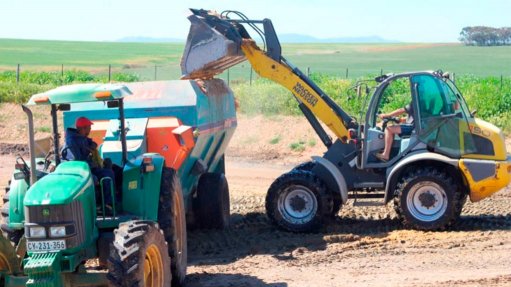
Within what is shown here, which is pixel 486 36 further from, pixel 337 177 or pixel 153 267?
pixel 153 267

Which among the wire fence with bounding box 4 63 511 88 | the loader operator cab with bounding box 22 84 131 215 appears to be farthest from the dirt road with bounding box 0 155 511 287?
the wire fence with bounding box 4 63 511 88

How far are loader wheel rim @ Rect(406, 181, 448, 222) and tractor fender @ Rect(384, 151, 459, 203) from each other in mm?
306

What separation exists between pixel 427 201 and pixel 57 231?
252 inches

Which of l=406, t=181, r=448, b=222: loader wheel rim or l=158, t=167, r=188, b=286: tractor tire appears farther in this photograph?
l=406, t=181, r=448, b=222: loader wheel rim

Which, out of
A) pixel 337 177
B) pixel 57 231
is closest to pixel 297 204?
pixel 337 177

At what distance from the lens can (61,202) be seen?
762 cm

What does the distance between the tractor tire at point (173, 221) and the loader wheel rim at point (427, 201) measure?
4190 mm

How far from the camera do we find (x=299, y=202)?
1320 cm

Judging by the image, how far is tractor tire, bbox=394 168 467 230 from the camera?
41.4ft

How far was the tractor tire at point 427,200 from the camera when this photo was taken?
41.4 feet

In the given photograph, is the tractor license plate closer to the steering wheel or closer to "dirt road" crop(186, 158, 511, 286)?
"dirt road" crop(186, 158, 511, 286)

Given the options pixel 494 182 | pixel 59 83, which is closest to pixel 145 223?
pixel 494 182

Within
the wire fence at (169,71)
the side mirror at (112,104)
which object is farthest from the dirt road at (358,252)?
the wire fence at (169,71)

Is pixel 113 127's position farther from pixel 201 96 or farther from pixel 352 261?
pixel 352 261
